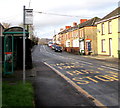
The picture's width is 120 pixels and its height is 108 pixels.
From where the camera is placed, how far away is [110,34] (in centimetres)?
2986

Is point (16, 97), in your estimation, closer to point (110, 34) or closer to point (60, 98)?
point (60, 98)

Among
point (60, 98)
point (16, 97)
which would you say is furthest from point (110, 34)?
point (16, 97)

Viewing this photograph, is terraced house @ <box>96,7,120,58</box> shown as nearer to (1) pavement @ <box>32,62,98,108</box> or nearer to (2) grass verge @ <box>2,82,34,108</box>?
(1) pavement @ <box>32,62,98,108</box>

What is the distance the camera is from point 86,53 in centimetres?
4062

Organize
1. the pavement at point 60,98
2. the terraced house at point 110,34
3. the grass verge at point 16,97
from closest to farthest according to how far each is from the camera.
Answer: the grass verge at point 16,97, the pavement at point 60,98, the terraced house at point 110,34

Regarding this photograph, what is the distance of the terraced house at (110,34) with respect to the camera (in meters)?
27.7

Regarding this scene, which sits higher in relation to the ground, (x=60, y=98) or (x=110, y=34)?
(x=110, y=34)

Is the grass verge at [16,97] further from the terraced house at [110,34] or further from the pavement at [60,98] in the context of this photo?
the terraced house at [110,34]

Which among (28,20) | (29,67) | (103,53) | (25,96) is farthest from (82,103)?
(103,53)

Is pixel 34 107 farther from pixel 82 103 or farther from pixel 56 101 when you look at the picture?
pixel 82 103

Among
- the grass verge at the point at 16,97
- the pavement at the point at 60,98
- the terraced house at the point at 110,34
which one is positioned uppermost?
the terraced house at the point at 110,34

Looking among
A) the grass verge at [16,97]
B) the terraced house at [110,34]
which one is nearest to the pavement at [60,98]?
the grass verge at [16,97]

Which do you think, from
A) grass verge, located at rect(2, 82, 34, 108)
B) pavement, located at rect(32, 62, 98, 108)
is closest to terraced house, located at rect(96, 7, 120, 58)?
pavement, located at rect(32, 62, 98, 108)

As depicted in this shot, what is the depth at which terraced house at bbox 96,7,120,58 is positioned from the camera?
27.7 meters
